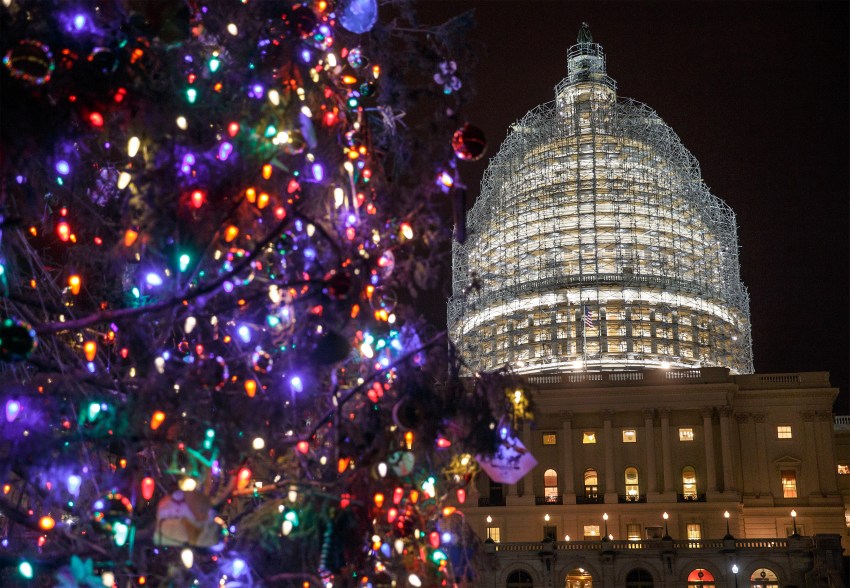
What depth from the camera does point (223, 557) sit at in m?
13.0

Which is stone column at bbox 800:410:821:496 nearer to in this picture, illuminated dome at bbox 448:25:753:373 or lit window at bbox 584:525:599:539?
illuminated dome at bbox 448:25:753:373

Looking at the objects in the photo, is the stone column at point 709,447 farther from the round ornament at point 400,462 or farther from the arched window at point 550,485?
the round ornament at point 400,462

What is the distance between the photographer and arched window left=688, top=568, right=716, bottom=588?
186 feet

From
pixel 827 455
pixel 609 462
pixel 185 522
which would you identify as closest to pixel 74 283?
pixel 185 522

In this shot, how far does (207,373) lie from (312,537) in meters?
2.36

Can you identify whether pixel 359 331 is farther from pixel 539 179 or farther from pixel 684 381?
pixel 539 179

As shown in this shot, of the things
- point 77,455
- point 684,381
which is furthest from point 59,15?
point 684,381

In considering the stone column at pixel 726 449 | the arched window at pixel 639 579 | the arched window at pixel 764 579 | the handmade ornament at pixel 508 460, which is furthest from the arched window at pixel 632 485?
the handmade ornament at pixel 508 460

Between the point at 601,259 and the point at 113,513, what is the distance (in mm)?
82212

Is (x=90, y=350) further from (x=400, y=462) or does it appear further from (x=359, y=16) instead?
(x=359, y=16)

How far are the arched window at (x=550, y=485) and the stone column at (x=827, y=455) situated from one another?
1806 cm

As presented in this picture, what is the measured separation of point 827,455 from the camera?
240 ft

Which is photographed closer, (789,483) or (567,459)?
(789,483)

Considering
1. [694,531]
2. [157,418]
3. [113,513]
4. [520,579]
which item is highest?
[694,531]
